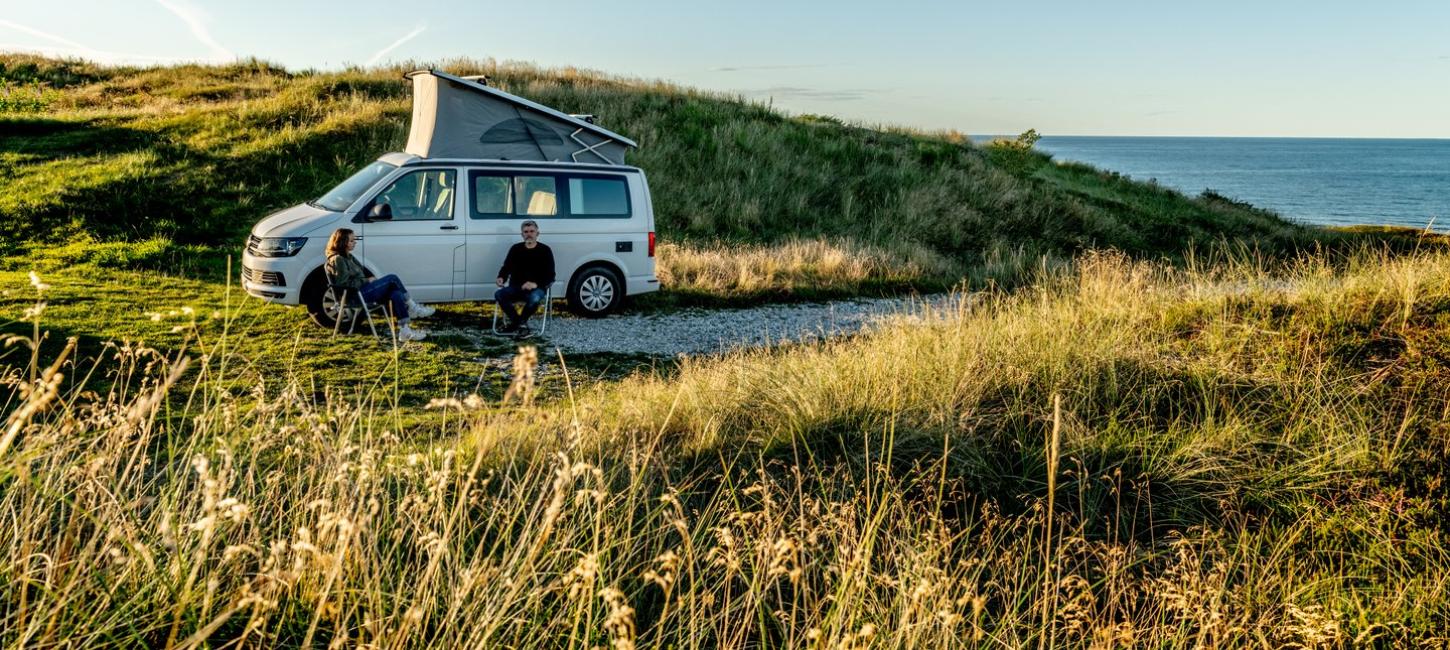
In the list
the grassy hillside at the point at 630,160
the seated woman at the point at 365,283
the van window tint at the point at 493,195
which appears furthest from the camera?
the grassy hillside at the point at 630,160

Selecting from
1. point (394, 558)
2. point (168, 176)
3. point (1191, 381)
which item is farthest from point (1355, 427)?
point (168, 176)

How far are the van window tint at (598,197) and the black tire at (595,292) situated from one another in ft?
2.29

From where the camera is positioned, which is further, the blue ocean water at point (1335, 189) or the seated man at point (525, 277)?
the blue ocean water at point (1335, 189)

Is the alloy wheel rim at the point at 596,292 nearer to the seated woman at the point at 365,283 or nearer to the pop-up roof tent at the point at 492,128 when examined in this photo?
the seated woman at the point at 365,283

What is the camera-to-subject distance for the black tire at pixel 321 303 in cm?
933

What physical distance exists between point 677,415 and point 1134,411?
3149 mm

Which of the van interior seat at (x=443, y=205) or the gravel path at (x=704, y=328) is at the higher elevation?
the van interior seat at (x=443, y=205)

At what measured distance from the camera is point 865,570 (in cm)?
298

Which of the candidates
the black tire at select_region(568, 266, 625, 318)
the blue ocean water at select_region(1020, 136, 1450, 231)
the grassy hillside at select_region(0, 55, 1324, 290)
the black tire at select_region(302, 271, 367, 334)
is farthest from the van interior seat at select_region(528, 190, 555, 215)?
the blue ocean water at select_region(1020, 136, 1450, 231)

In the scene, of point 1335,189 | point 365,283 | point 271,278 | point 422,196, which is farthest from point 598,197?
point 1335,189

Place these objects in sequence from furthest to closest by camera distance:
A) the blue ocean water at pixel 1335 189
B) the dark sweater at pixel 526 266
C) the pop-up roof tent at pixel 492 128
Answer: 1. the blue ocean water at pixel 1335 189
2. the pop-up roof tent at pixel 492 128
3. the dark sweater at pixel 526 266

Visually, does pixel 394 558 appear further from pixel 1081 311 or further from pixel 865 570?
pixel 1081 311

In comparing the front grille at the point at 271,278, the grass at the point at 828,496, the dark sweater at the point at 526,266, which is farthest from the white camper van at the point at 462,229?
the grass at the point at 828,496

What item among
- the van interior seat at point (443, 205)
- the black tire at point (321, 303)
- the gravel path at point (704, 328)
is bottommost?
the gravel path at point (704, 328)
